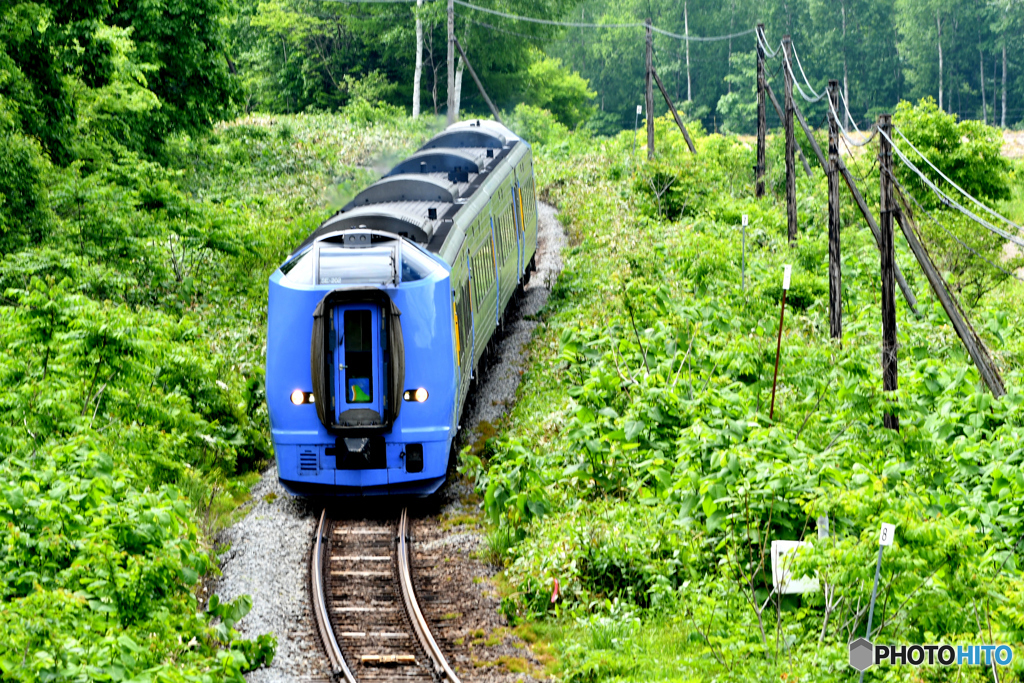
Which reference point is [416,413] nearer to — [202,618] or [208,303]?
[202,618]

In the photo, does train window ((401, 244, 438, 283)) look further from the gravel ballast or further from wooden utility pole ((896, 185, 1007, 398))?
wooden utility pole ((896, 185, 1007, 398))

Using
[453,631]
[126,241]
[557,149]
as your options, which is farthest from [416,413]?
[557,149]

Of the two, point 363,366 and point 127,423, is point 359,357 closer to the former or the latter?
point 363,366

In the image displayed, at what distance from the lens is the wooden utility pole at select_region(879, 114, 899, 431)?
12.1 metres

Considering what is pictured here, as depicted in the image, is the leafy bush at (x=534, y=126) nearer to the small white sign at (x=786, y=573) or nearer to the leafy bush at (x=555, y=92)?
the leafy bush at (x=555, y=92)

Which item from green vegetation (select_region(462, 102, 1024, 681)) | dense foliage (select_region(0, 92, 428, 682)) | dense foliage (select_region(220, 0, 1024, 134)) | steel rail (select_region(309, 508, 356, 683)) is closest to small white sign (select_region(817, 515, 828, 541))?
green vegetation (select_region(462, 102, 1024, 681))

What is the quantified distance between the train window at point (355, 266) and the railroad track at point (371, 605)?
3.03 meters

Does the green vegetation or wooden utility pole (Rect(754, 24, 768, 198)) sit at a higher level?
wooden utility pole (Rect(754, 24, 768, 198))

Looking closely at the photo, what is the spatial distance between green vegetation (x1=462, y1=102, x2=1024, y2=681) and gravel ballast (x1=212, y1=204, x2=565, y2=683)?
0.42 meters

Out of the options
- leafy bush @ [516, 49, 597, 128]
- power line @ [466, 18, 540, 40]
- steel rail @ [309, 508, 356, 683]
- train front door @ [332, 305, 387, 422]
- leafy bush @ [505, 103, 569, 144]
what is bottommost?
steel rail @ [309, 508, 356, 683]

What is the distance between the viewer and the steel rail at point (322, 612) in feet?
31.1

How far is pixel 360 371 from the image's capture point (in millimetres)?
12711

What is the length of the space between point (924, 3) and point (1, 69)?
237ft

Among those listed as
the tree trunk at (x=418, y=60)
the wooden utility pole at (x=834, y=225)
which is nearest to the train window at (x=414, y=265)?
the wooden utility pole at (x=834, y=225)
